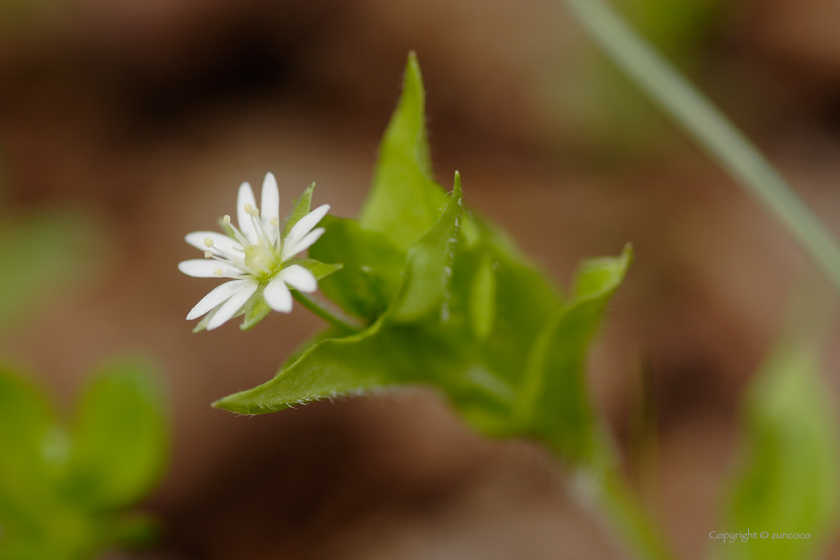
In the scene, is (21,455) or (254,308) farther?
(21,455)

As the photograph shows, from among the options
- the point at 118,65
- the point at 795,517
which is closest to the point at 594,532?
the point at 795,517

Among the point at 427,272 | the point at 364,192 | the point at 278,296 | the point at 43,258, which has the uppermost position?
the point at 364,192

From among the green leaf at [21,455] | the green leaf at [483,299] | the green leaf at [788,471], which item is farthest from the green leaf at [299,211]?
the green leaf at [788,471]

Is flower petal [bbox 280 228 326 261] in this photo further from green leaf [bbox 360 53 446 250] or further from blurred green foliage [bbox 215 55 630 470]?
green leaf [bbox 360 53 446 250]

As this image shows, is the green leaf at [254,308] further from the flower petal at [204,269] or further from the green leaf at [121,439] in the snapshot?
the green leaf at [121,439]

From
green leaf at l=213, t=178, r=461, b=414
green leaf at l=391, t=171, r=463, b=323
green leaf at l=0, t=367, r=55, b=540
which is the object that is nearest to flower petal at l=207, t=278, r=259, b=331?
green leaf at l=213, t=178, r=461, b=414

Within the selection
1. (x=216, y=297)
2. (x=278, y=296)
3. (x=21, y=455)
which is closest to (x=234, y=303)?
(x=216, y=297)

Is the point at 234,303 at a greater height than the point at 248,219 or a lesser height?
lesser

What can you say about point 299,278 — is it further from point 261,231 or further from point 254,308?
point 261,231
